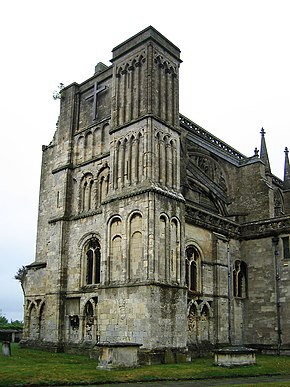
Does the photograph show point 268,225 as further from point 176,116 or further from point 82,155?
point 82,155

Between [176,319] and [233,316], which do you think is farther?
[233,316]

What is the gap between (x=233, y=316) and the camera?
28.2m

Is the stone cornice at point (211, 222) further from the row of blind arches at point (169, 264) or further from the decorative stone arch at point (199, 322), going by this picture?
the decorative stone arch at point (199, 322)

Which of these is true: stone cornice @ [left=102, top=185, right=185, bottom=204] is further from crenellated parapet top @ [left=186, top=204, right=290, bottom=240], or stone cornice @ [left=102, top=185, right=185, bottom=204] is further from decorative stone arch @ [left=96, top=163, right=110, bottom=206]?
crenellated parapet top @ [left=186, top=204, right=290, bottom=240]

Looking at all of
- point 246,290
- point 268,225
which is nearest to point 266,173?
point 268,225

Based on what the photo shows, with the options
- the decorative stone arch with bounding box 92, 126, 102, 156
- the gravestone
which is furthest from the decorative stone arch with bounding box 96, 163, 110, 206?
the gravestone

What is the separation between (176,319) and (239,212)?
13638mm

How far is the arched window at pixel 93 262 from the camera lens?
25469 mm

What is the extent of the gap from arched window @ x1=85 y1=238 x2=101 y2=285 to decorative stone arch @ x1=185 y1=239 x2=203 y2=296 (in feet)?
15.0

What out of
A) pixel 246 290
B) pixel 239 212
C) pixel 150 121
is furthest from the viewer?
pixel 239 212

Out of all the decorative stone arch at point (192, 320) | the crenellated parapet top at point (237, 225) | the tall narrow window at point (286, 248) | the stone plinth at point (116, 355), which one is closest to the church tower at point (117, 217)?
the stone plinth at point (116, 355)

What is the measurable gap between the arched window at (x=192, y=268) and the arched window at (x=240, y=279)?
3624 mm

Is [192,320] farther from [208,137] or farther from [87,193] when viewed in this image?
[208,137]

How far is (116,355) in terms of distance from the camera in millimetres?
17469
